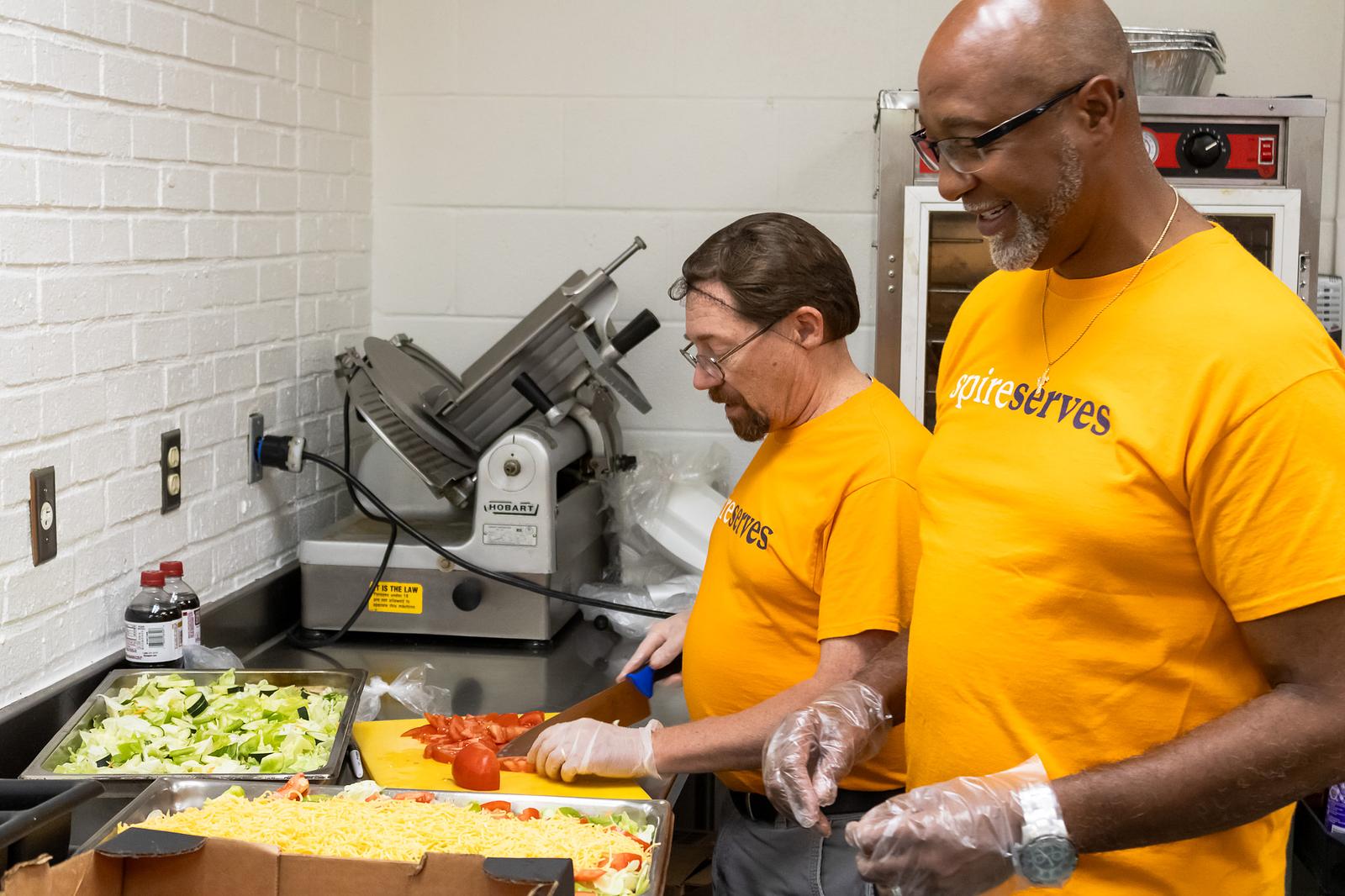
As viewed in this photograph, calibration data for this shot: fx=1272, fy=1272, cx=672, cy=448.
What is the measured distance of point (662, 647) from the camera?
2.18 metres

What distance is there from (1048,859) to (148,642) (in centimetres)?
146

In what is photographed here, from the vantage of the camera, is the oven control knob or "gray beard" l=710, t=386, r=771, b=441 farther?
the oven control knob

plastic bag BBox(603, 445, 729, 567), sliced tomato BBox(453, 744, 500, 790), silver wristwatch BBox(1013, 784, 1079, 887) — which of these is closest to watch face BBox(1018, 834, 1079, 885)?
silver wristwatch BBox(1013, 784, 1079, 887)

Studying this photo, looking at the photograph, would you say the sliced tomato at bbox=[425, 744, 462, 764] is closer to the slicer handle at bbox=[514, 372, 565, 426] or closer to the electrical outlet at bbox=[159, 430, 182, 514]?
the electrical outlet at bbox=[159, 430, 182, 514]

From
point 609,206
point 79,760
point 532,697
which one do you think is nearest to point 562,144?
point 609,206

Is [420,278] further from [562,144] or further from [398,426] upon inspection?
[398,426]

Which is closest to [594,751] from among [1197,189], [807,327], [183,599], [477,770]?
[477,770]

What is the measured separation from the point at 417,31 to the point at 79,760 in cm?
195

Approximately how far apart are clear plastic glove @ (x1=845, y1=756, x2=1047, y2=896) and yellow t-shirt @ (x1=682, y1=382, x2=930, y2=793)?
457 mm

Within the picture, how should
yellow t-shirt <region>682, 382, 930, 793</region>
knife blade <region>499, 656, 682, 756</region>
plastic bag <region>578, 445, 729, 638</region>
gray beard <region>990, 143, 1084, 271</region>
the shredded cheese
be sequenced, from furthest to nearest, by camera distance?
plastic bag <region>578, 445, 729, 638</region>, knife blade <region>499, 656, 682, 756</region>, yellow t-shirt <region>682, 382, 930, 793</region>, the shredded cheese, gray beard <region>990, 143, 1084, 271</region>

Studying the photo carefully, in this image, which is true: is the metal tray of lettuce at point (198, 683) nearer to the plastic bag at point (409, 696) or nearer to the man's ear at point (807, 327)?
Answer: the plastic bag at point (409, 696)

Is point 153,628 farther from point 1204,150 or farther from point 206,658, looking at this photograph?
point 1204,150

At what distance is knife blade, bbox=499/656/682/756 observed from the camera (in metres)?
1.92

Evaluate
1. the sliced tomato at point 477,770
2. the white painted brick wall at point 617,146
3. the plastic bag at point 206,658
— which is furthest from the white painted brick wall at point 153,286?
the sliced tomato at point 477,770
